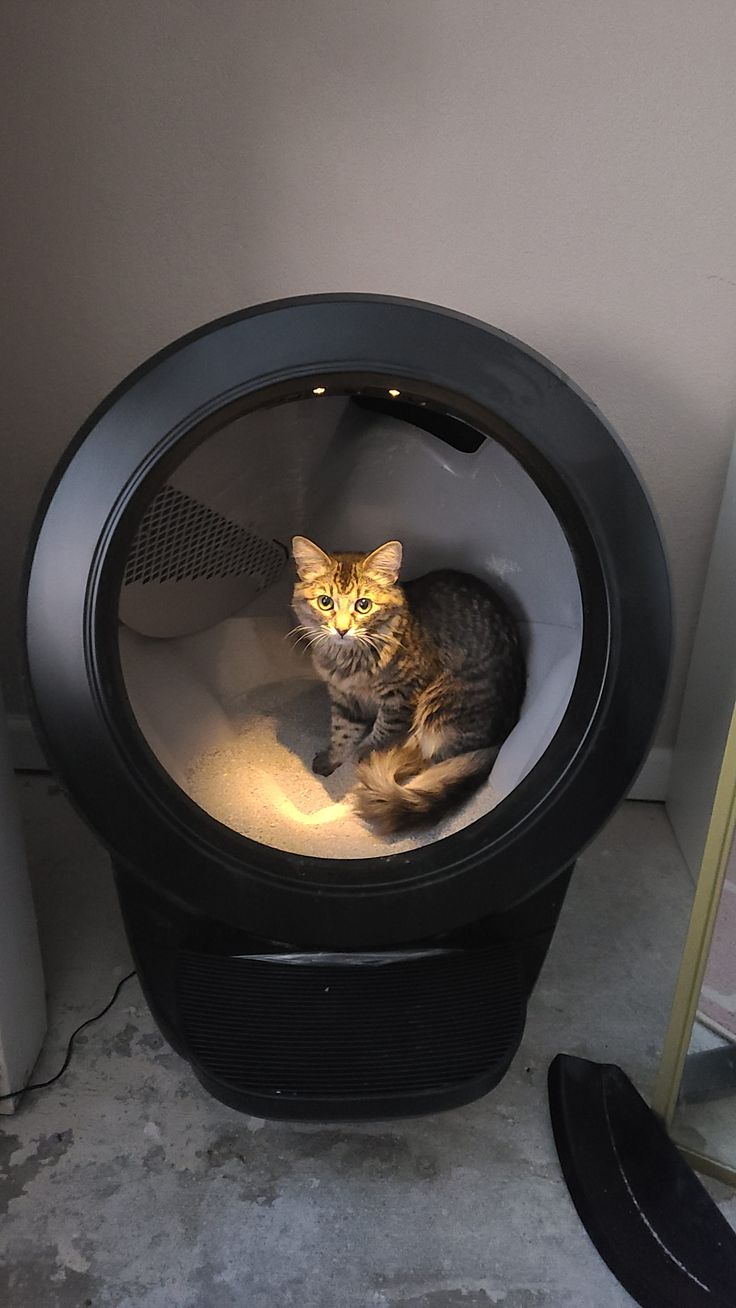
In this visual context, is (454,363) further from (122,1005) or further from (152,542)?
(122,1005)

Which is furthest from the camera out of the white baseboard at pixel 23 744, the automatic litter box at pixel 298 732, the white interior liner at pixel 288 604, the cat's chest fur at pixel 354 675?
the white baseboard at pixel 23 744

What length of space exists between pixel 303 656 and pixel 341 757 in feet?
0.40

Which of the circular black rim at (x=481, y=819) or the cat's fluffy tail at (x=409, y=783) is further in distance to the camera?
the cat's fluffy tail at (x=409, y=783)

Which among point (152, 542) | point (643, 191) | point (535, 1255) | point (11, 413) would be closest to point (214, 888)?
point (152, 542)

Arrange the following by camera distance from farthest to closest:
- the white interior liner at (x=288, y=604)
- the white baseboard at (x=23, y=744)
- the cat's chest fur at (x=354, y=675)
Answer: the white baseboard at (x=23, y=744), the cat's chest fur at (x=354, y=675), the white interior liner at (x=288, y=604)

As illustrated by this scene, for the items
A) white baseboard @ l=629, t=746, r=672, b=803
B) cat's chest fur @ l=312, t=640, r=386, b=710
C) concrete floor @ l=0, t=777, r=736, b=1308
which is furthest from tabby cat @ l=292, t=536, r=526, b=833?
white baseboard @ l=629, t=746, r=672, b=803

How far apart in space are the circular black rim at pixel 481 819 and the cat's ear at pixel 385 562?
6.5 inches

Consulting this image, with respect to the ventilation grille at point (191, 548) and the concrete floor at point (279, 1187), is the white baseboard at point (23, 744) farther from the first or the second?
the ventilation grille at point (191, 548)

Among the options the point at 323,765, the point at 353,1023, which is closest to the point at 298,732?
the point at 323,765

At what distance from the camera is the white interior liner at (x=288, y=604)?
94 cm

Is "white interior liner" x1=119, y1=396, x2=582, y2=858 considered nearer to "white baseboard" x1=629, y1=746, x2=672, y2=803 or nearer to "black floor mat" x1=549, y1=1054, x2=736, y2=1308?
"black floor mat" x1=549, y1=1054, x2=736, y2=1308

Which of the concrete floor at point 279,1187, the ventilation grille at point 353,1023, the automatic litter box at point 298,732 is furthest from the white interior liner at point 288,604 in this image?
the concrete floor at point 279,1187

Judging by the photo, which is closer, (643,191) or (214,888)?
(214,888)

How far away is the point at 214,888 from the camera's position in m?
0.85
